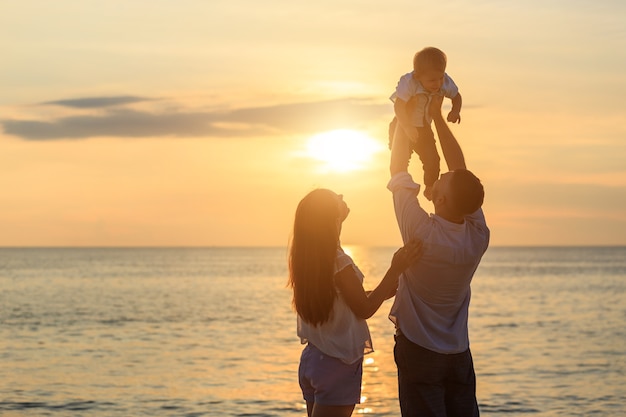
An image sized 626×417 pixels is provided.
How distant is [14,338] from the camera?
98.8ft

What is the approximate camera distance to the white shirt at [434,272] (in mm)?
4730

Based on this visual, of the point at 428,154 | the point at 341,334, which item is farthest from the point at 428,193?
the point at 341,334

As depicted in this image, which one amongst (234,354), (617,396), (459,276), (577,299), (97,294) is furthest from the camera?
(97,294)

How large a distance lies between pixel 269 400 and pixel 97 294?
42.4 metres

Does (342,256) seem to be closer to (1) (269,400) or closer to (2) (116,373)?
(1) (269,400)

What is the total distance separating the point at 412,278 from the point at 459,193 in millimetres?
512

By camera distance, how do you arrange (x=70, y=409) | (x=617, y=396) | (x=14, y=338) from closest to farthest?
(x=70, y=409)
(x=617, y=396)
(x=14, y=338)

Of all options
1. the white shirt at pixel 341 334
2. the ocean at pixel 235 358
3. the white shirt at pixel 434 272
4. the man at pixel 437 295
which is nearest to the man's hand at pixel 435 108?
the man at pixel 437 295

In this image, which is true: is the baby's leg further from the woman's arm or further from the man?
the woman's arm

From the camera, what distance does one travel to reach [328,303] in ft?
Answer: 16.9

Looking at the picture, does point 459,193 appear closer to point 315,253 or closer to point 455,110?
point 315,253

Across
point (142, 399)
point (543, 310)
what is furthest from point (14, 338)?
point (543, 310)

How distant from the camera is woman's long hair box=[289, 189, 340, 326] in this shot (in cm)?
504

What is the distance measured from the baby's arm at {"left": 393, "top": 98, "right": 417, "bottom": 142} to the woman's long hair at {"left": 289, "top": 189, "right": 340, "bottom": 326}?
20.2 inches
